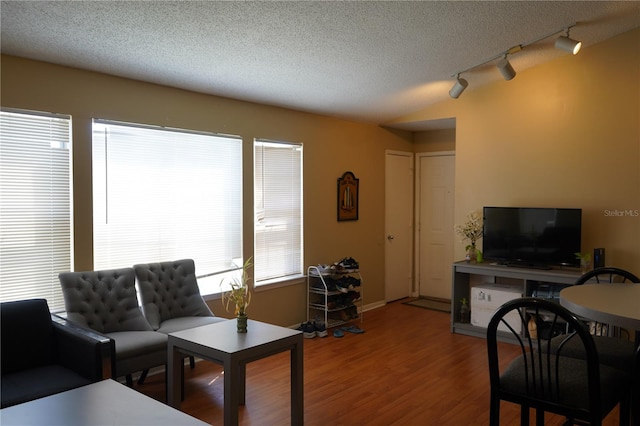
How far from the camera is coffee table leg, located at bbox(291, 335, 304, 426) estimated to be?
3096 mm

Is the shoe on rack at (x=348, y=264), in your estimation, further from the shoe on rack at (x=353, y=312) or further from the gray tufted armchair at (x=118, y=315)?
the gray tufted armchair at (x=118, y=315)

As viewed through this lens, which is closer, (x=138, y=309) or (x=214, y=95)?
(x=138, y=309)

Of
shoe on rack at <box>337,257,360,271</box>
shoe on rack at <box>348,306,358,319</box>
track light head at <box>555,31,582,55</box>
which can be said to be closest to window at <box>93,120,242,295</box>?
shoe on rack at <box>337,257,360,271</box>

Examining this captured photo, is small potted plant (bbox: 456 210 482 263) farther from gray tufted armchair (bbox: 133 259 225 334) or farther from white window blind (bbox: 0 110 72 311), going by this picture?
white window blind (bbox: 0 110 72 311)

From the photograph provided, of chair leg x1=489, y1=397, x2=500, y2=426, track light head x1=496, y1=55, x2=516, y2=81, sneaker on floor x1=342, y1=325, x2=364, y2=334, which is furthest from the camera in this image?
sneaker on floor x1=342, y1=325, x2=364, y2=334

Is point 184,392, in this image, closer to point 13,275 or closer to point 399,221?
point 13,275

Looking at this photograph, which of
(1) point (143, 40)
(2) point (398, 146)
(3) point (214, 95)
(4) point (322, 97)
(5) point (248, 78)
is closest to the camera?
(1) point (143, 40)

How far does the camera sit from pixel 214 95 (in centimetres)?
466

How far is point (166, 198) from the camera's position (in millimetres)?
4348

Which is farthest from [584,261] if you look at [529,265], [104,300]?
[104,300]

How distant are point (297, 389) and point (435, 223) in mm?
4505

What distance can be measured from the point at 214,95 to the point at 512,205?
335cm

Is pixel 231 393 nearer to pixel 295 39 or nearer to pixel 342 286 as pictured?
pixel 295 39

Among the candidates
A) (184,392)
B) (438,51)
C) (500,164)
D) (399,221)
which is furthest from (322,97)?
(184,392)
